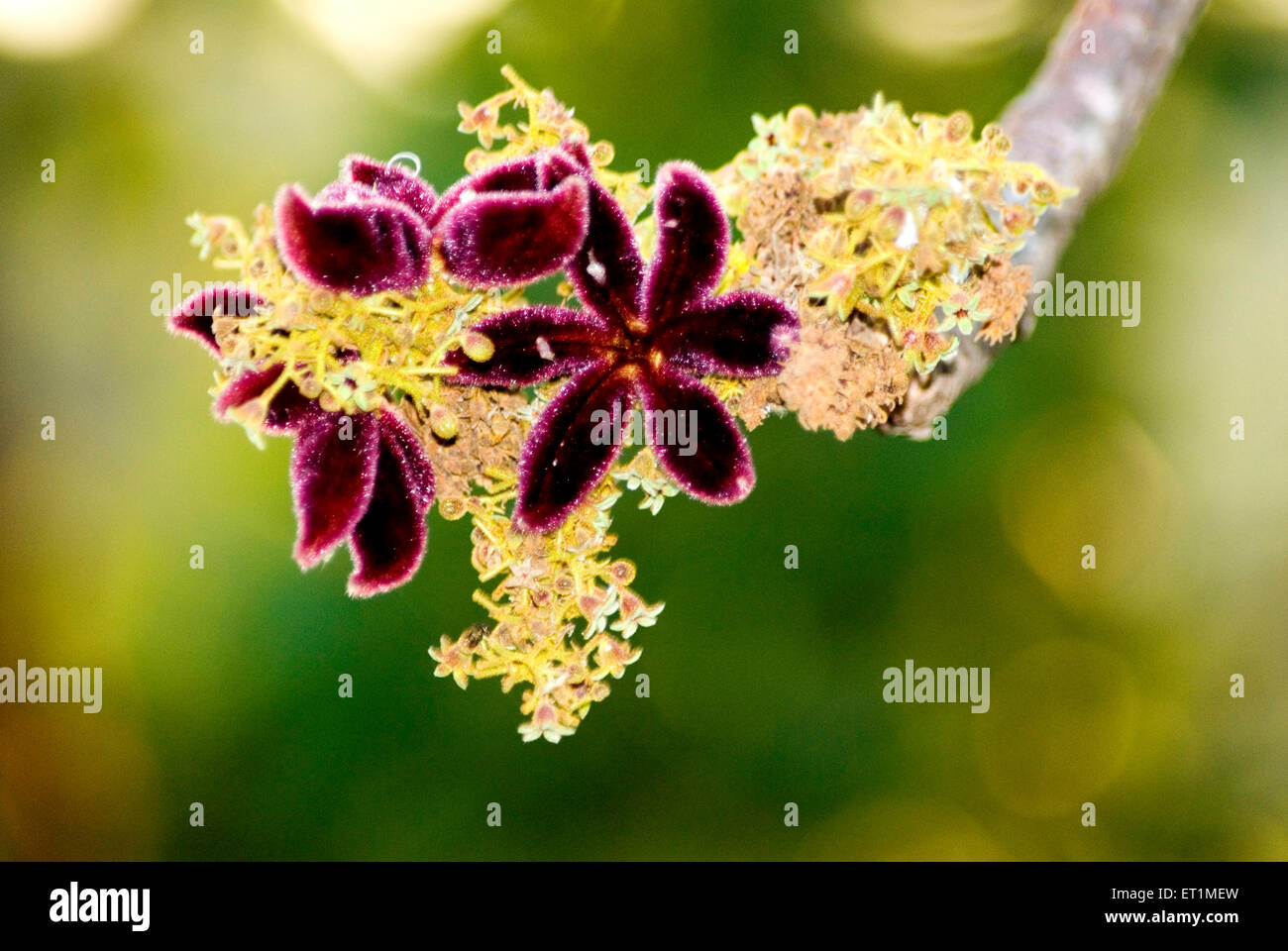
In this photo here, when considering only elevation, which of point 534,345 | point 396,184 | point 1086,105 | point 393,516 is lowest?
point 393,516

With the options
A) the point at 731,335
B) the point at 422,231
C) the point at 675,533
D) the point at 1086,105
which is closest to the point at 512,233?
the point at 422,231

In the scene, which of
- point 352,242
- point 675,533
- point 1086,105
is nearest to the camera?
point 352,242

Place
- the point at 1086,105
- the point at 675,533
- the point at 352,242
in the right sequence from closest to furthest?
the point at 352,242 → the point at 1086,105 → the point at 675,533

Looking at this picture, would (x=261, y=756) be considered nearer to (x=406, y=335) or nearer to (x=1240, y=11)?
(x=406, y=335)

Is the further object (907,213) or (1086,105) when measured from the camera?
(1086,105)

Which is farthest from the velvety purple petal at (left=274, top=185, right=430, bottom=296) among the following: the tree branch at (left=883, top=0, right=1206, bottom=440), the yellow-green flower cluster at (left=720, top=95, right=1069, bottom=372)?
the tree branch at (left=883, top=0, right=1206, bottom=440)

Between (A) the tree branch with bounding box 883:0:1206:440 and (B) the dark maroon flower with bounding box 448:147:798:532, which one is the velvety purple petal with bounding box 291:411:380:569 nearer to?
(B) the dark maroon flower with bounding box 448:147:798:532

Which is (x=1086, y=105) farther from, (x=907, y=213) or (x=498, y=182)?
→ (x=498, y=182)
